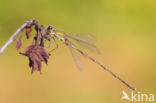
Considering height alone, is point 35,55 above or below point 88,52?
below

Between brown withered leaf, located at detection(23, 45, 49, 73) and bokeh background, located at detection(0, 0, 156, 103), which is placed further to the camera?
bokeh background, located at detection(0, 0, 156, 103)

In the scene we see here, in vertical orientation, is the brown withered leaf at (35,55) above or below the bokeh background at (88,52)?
below

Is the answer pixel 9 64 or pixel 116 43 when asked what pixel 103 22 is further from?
pixel 9 64

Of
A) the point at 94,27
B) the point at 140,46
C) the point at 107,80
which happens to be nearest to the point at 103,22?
the point at 94,27

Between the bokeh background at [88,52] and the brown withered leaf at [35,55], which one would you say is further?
the bokeh background at [88,52]

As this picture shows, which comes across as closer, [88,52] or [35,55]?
[35,55]
